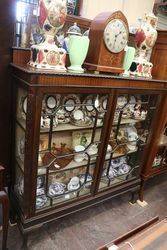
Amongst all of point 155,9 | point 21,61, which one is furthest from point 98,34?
point 155,9

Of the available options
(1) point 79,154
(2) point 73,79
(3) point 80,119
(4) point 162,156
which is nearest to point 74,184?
(1) point 79,154

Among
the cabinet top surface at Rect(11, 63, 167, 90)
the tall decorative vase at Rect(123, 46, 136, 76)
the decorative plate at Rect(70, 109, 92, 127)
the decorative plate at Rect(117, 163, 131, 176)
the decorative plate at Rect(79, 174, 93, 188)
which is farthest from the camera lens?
the decorative plate at Rect(117, 163, 131, 176)

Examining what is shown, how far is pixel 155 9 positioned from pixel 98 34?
1636 millimetres

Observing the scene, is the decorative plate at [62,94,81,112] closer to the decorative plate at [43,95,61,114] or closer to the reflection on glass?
the decorative plate at [43,95,61,114]

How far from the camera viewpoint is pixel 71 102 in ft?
4.43

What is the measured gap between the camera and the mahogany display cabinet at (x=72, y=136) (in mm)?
1191

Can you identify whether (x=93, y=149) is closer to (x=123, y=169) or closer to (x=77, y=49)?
(x=123, y=169)

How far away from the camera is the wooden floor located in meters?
1.54

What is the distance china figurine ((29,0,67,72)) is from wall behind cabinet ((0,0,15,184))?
182 mm

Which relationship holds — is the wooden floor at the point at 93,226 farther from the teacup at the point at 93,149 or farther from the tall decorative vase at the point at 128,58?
the tall decorative vase at the point at 128,58

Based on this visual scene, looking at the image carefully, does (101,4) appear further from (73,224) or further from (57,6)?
(73,224)

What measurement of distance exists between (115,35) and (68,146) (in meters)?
0.78

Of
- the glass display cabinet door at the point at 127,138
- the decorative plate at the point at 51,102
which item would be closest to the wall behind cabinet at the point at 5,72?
the decorative plate at the point at 51,102

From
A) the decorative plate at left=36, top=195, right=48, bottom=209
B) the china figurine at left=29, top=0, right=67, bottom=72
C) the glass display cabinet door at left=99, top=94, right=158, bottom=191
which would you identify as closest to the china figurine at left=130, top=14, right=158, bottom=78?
the glass display cabinet door at left=99, top=94, right=158, bottom=191
